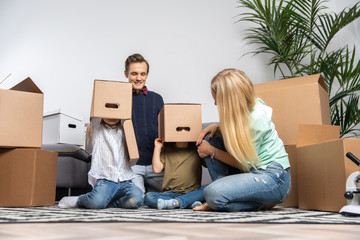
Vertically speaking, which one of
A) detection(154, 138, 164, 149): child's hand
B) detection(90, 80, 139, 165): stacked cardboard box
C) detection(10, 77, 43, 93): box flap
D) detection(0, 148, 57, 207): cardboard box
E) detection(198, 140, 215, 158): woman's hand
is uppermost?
detection(10, 77, 43, 93): box flap

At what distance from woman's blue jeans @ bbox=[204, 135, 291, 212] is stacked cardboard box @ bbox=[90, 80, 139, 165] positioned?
15.8 inches

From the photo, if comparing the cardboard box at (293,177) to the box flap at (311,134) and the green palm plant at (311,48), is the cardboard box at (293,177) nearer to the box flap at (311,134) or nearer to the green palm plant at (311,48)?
the box flap at (311,134)

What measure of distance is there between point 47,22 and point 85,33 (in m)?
0.49

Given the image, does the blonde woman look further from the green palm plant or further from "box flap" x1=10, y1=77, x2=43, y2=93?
the green palm plant

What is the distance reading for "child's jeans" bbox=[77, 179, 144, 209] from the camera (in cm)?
158

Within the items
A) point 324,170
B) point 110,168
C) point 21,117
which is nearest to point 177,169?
point 110,168

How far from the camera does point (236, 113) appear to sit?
142cm

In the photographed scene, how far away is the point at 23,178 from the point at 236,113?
0.98 metres

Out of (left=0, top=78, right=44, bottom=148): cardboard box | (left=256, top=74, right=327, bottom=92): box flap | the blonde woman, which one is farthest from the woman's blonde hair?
(left=0, top=78, right=44, bottom=148): cardboard box

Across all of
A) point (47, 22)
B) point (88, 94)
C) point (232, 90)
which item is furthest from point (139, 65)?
point (47, 22)

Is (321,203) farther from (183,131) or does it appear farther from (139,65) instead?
(139,65)

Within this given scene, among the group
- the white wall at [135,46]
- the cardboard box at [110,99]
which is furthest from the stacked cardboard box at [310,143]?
the white wall at [135,46]

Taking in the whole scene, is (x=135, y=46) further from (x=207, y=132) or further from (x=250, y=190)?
(x=250, y=190)

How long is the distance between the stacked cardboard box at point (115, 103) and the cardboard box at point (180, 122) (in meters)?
0.15
